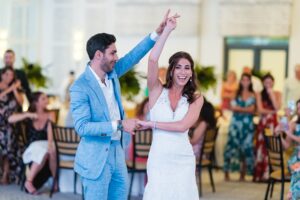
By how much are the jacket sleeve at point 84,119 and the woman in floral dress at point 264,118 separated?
5.48 m

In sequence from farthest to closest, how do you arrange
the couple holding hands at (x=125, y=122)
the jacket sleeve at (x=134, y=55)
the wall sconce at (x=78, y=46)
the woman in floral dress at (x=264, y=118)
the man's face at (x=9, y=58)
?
the wall sconce at (x=78, y=46), the woman in floral dress at (x=264, y=118), the man's face at (x=9, y=58), the jacket sleeve at (x=134, y=55), the couple holding hands at (x=125, y=122)

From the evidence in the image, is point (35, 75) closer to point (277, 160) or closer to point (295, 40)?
point (277, 160)

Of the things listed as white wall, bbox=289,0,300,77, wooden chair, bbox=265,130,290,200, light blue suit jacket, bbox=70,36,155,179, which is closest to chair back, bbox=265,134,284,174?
wooden chair, bbox=265,130,290,200

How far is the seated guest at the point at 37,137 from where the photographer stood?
804cm

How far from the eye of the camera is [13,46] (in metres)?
15.3

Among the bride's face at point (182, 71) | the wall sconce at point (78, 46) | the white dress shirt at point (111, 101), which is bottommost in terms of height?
the white dress shirt at point (111, 101)

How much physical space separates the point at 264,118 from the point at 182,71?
5242 millimetres

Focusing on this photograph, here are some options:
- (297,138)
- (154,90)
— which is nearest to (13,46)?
(297,138)

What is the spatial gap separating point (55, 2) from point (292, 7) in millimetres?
5087

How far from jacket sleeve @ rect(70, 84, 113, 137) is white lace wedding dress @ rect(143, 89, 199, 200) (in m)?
0.43

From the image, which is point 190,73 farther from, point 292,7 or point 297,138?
point 292,7

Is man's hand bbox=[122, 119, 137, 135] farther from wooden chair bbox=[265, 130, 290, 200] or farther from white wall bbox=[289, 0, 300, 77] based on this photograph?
white wall bbox=[289, 0, 300, 77]

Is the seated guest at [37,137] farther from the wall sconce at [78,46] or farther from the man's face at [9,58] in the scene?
the wall sconce at [78,46]

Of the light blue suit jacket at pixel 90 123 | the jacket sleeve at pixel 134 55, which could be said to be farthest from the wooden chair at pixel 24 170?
the light blue suit jacket at pixel 90 123
